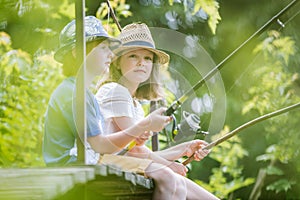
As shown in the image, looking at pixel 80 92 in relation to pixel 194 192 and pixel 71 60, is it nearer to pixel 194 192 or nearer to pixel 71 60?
pixel 71 60

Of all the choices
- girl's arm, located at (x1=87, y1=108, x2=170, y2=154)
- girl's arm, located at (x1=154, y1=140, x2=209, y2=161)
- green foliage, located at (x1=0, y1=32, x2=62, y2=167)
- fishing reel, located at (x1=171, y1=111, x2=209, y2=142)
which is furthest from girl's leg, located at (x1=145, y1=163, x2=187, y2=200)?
green foliage, located at (x1=0, y1=32, x2=62, y2=167)

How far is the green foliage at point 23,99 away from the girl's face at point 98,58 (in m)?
1.34

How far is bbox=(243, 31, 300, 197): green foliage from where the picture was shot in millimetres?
4785

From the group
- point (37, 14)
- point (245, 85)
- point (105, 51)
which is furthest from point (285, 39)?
point (105, 51)

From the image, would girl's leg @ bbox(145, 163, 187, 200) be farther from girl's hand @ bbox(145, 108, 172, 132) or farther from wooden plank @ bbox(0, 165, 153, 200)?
wooden plank @ bbox(0, 165, 153, 200)

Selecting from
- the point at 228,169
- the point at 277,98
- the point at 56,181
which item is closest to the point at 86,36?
the point at 56,181

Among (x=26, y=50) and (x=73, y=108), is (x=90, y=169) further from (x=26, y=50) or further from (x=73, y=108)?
(x=26, y=50)

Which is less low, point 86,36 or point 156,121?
point 86,36

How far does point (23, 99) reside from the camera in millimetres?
3406

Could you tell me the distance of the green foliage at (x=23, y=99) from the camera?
333 cm

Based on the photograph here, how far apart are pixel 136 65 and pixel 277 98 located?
8.78 ft

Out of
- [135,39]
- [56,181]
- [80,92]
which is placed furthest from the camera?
[135,39]

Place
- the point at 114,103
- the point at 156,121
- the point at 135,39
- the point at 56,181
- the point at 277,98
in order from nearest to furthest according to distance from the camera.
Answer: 1. the point at 56,181
2. the point at 156,121
3. the point at 114,103
4. the point at 135,39
5. the point at 277,98

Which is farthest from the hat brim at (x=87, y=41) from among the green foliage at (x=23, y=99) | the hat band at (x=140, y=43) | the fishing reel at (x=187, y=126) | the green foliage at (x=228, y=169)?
the green foliage at (x=228, y=169)
